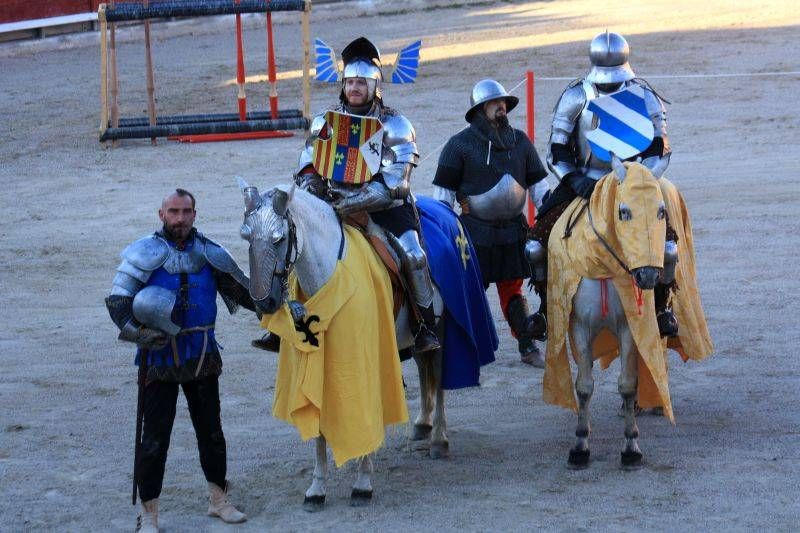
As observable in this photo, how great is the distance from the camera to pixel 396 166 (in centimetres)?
721

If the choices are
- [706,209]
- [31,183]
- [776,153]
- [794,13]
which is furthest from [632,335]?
[794,13]

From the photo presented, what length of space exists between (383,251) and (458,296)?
744 millimetres

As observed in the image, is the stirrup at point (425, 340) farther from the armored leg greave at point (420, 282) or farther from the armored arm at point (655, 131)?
the armored arm at point (655, 131)

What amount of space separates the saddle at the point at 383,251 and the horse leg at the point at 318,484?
2.66 ft

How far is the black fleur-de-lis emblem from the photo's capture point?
6.69 meters

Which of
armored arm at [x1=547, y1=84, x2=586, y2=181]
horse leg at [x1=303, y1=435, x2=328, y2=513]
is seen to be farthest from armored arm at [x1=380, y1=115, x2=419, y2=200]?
horse leg at [x1=303, y1=435, x2=328, y2=513]

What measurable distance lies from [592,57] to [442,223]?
1.25 m

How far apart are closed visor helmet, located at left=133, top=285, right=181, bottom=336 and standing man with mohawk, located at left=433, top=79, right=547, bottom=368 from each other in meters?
3.00

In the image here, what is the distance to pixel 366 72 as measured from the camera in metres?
7.25

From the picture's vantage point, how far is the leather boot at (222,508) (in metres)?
6.80

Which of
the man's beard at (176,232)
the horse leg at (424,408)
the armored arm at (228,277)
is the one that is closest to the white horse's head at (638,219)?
the horse leg at (424,408)

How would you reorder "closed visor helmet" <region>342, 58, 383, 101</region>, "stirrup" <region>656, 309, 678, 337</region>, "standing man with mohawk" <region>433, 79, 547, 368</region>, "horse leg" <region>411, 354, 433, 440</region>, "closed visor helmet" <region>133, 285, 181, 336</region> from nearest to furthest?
"closed visor helmet" <region>133, 285, 181, 336</region>
"closed visor helmet" <region>342, 58, 383, 101</region>
"stirrup" <region>656, 309, 678, 337</region>
"horse leg" <region>411, 354, 433, 440</region>
"standing man with mohawk" <region>433, 79, 547, 368</region>

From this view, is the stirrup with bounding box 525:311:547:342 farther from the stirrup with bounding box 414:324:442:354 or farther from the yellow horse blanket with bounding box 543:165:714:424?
the stirrup with bounding box 414:324:442:354

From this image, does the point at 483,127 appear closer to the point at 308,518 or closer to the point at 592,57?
the point at 592,57
